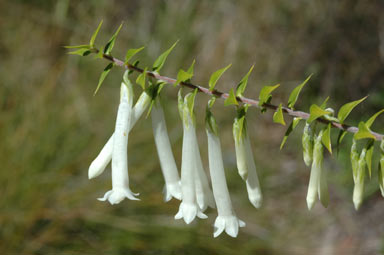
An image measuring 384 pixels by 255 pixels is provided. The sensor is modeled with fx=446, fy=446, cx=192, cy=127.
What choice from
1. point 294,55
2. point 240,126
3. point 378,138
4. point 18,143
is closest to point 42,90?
point 18,143

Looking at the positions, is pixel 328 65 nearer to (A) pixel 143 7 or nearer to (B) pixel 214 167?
(A) pixel 143 7

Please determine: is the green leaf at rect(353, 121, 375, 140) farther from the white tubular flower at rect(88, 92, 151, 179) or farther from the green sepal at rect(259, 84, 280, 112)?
the white tubular flower at rect(88, 92, 151, 179)

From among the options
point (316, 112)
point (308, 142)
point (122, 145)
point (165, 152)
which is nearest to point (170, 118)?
point (165, 152)

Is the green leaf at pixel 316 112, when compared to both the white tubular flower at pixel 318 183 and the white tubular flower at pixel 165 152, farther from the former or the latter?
the white tubular flower at pixel 165 152

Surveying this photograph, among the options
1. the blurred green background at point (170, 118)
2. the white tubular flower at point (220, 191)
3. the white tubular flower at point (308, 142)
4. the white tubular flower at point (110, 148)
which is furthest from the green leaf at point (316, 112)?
the blurred green background at point (170, 118)

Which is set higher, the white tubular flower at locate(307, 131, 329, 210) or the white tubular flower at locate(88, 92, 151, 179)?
the white tubular flower at locate(88, 92, 151, 179)

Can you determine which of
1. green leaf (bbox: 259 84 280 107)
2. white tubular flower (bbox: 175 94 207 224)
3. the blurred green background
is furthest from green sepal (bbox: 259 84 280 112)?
the blurred green background
